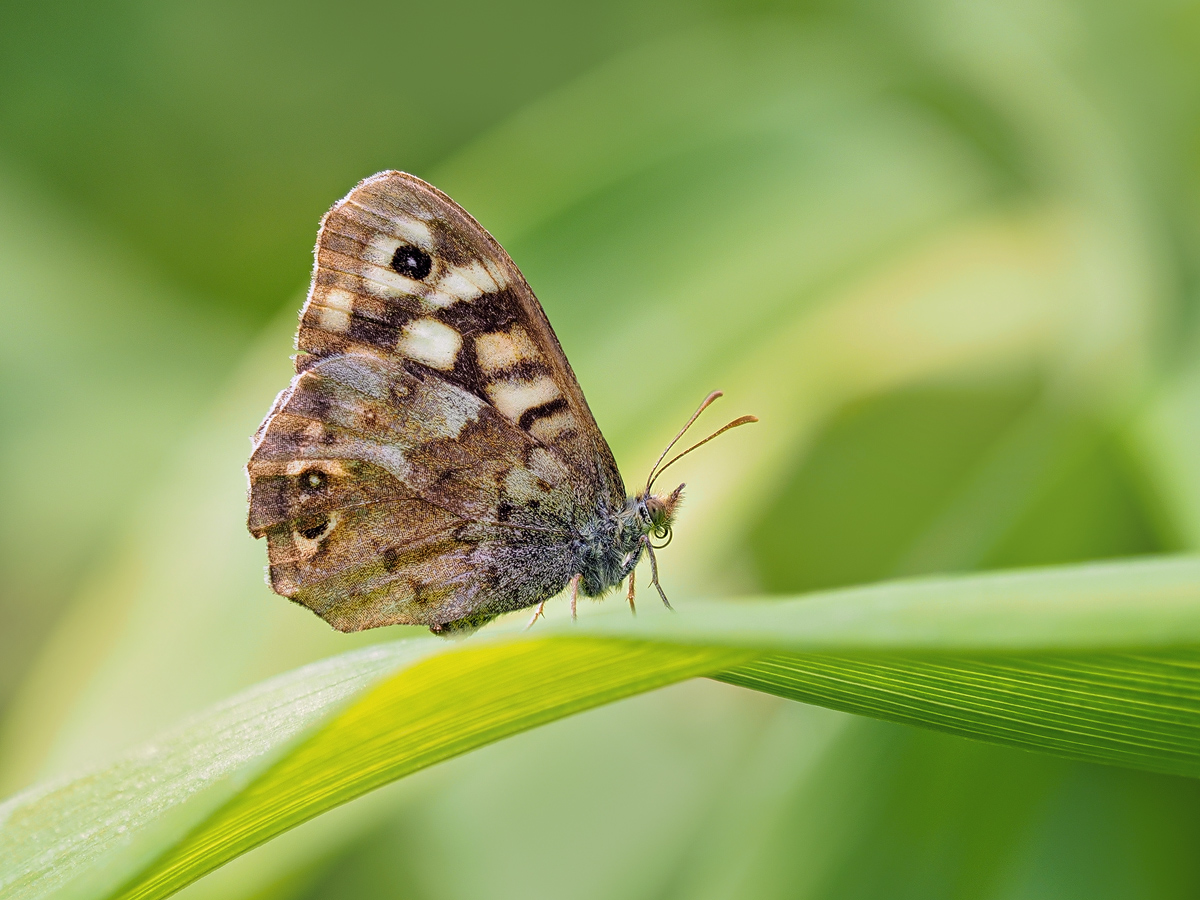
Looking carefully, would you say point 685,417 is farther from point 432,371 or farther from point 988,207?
point 988,207

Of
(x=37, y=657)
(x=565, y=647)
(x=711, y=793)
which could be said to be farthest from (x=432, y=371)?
(x=37, y=657)

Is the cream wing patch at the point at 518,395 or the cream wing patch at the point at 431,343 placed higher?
the cream wing patch at the point at 431,343

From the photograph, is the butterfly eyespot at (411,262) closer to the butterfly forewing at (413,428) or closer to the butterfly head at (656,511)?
the butterfly forewing at (413,428)

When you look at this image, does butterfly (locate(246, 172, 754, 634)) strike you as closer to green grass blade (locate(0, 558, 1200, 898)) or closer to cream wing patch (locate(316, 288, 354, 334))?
cream wing patch (locate(316, 288, 354, 334))

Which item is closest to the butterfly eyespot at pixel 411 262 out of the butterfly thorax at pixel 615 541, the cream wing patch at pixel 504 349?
the cream wing patch at pixel 504 349

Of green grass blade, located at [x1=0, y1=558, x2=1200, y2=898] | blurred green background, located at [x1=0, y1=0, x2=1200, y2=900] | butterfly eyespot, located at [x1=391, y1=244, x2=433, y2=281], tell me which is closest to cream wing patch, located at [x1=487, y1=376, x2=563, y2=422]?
butterfly eyespot, located at [x1=391, y1=244, x2=433, y2=281]

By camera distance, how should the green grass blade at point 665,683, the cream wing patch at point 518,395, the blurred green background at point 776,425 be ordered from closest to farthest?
the green grass blade at point 665,683 < the blurred green background at point 776,425 < the cream wing patch at point 518,395

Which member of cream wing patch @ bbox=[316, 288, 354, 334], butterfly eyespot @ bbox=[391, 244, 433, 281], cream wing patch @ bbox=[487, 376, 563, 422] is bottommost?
cream wing patch @ bbox=[487, 376, 563, 422]
